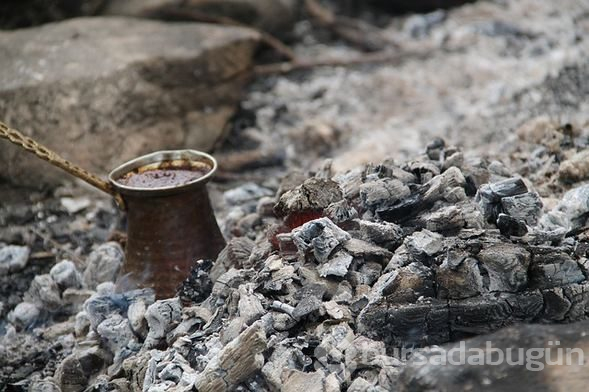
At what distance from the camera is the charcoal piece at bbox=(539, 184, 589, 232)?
3344 mm

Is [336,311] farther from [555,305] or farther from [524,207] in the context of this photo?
[524,207]

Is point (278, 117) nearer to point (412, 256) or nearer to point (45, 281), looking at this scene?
point (45, 281)

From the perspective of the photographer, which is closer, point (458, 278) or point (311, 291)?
point (458, 278)

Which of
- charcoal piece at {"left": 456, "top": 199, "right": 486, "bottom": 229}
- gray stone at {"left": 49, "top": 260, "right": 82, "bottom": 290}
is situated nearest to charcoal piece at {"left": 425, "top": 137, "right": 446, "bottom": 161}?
charcoal piece at {"left": 456, "top": 199, "right": 486, "bottom": 229}

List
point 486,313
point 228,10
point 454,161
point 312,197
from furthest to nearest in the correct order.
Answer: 1. point 228,10
2. point 454,161
3. point 312,197
4. point 486,313

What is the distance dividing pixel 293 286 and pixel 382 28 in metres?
5.57

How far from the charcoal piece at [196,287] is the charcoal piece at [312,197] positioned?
45 centimetres

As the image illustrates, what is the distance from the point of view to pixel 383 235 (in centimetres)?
311

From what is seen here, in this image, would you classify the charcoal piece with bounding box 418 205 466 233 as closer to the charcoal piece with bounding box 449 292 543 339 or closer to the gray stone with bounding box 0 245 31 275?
the charcoal piece with bounding box 449 292 543 339

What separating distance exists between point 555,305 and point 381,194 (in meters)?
0.86

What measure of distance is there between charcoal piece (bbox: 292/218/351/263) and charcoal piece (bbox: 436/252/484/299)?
43cm

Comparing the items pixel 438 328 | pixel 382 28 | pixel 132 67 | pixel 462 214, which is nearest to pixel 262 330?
pixel 438 328

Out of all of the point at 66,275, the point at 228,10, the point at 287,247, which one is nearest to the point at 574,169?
the point at 287,247

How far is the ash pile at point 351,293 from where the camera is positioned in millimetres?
2705
